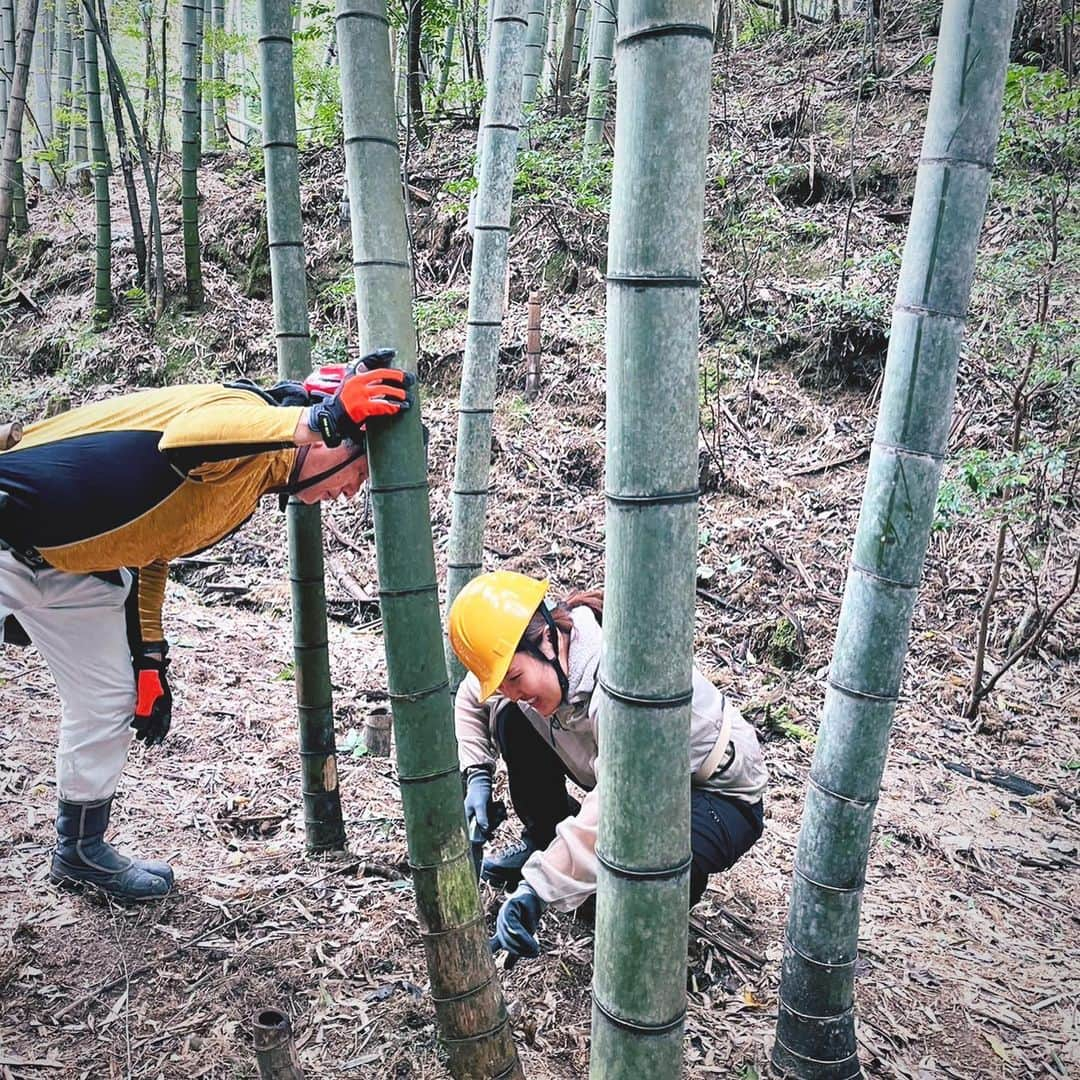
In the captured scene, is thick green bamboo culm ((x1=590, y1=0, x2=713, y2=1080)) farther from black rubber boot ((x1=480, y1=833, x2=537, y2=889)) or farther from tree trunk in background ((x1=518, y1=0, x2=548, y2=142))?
tree trunk in background ((x1=518, y1=0, x2=548, y2=142))

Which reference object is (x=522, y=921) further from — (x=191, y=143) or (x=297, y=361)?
(x=191, y=143)

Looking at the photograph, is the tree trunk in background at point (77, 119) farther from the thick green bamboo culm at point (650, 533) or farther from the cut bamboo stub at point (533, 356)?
the thick green bamboo culm at point (650, 533)

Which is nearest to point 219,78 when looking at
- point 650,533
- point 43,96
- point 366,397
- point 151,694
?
point 43,96

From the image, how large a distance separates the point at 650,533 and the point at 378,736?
286cm

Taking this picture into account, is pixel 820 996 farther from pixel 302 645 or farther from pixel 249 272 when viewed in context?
pixel 249 272

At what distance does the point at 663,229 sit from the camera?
3.92 ft

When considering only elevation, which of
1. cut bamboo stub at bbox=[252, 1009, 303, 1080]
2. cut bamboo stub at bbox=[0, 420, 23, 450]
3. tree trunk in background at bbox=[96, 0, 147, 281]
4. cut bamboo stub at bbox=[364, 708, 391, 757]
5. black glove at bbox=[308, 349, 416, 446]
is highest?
tree trunk in background at bbox=[96, 0, 147, 281]

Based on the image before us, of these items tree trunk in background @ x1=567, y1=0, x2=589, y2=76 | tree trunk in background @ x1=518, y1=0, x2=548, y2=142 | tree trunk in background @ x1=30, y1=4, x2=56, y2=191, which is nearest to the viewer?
tree trunk in background @ x1=518, y1=0, x2=548, y2=142

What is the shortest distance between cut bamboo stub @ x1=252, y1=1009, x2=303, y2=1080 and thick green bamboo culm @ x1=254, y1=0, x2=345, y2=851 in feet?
4.79

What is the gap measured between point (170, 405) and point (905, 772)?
132 inches

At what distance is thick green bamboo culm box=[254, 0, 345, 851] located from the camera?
2.49 meters

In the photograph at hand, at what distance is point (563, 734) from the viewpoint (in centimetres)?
265

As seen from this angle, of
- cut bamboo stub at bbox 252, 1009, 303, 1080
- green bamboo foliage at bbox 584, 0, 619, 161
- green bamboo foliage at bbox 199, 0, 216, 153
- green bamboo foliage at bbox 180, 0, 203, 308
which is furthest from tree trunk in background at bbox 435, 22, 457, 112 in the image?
cut bamboo stub at bbox 252, 1009, 303, 1080

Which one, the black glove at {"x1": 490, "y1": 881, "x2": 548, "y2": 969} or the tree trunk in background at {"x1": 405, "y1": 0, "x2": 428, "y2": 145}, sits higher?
the tree trunk in background at {"x1": 405, "y1": 0, "x2": 428, "y2": 145}
